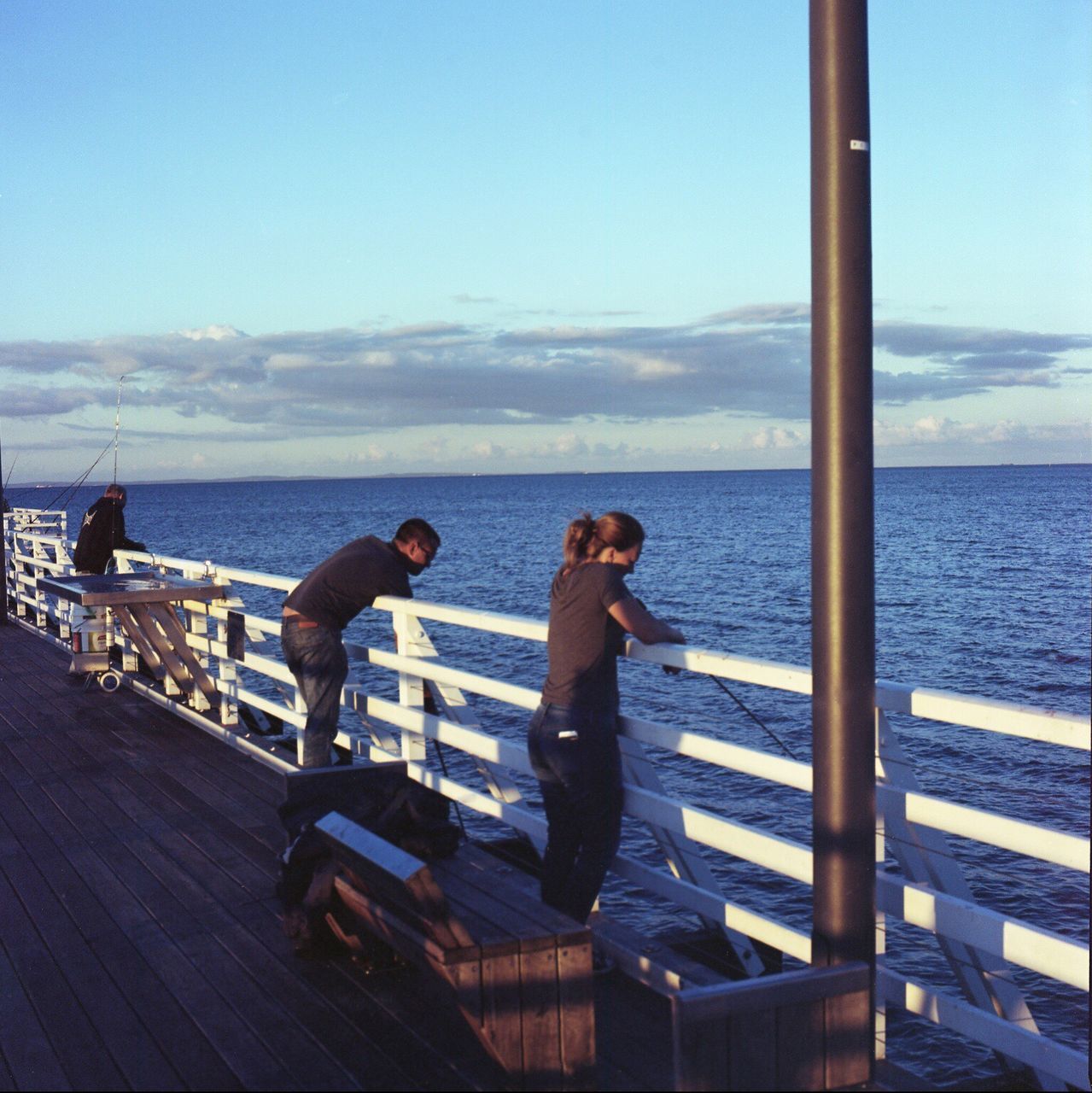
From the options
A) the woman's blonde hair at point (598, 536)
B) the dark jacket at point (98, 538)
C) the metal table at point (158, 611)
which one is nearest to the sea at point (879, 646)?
the woman's blonde hair at point (598, 536)

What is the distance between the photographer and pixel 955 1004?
372cm

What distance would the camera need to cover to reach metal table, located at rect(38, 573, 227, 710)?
8453 mm

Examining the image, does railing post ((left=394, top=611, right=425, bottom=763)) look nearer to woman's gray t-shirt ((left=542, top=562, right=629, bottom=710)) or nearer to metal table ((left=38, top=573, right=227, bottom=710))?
woman's gray t-shirt ((left=542, top=562, right=629, bottom=710))

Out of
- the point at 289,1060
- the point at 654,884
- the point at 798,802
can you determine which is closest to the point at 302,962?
the point at 289,1060

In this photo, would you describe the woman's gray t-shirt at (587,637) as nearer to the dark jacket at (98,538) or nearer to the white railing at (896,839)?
the white railing at (896,839)

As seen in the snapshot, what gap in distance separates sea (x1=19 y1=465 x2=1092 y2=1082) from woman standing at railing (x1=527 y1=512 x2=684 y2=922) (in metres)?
0.20

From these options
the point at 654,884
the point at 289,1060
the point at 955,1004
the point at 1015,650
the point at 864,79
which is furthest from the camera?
the point at 1015,650

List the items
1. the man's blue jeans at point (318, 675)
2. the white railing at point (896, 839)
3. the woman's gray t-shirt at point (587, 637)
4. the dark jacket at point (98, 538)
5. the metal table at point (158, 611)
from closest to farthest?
the white railing at point (896, 839)
the woman's gray t-shirt at point (587, 637)
the man's blue jeans at point (318, 675)
the metal table at point (158, 611)
the dark jacket at point (98, 538)

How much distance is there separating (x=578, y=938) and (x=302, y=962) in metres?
1.31

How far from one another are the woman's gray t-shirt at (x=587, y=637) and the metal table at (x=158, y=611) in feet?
15.6

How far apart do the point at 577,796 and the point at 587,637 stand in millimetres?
536

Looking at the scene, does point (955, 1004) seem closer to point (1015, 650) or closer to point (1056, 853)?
point (1056, 853)

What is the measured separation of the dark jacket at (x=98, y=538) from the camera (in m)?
11.2

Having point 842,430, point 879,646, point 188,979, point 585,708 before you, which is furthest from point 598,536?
point 879,646
